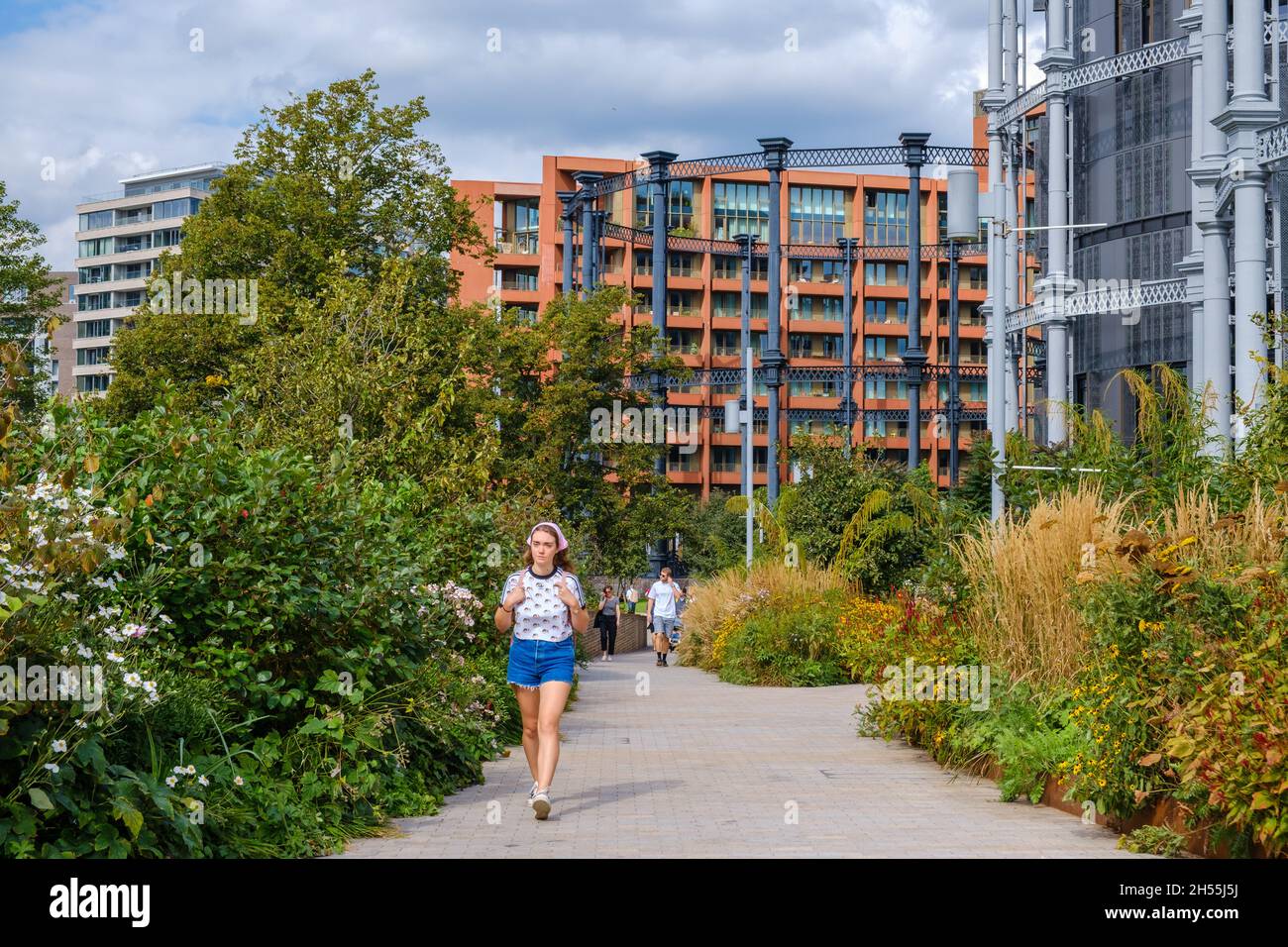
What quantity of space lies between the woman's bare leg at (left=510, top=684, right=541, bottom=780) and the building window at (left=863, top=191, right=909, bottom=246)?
9183 centimetres

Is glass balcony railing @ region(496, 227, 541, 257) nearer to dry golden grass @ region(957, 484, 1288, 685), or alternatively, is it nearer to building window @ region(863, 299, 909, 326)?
building window @ region(863, 299, 909, 326)

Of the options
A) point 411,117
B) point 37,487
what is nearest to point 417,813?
point 37,487

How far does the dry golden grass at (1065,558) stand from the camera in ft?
28.6

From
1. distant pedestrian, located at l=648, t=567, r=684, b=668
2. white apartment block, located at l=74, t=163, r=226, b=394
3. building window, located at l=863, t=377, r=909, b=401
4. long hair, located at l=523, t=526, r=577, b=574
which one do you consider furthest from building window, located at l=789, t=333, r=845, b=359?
long hair, located at l=523, t=526, r=577, b=574

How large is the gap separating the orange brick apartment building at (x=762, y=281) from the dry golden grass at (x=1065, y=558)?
77.8 meters

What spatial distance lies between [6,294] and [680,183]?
55.3 m

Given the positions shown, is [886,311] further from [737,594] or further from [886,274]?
[737,594]

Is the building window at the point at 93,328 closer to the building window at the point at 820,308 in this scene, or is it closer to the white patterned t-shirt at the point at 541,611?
the building window at the point at 820,308

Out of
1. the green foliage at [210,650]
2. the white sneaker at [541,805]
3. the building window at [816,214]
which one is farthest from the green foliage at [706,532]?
the white sneaker at [541,805]

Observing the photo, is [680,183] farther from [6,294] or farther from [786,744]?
[786,744]

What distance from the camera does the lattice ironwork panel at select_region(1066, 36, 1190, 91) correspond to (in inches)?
1473

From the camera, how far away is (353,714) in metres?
9.30

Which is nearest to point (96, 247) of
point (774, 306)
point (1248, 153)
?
point (774, 306)
